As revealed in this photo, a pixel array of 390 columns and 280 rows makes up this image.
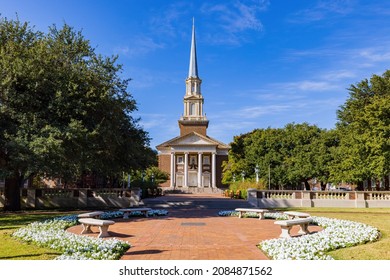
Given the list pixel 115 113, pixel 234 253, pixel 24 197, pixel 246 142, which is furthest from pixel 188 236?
pixel 246 142

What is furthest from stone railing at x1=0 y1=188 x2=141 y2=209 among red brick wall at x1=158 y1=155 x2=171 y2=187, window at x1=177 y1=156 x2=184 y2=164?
red brick wall at x1=158 y1=155 x2=171 y2=187

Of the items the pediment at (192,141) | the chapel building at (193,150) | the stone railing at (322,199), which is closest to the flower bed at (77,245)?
the stone railing at (322,199)

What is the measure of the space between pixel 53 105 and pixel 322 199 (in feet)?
69.7

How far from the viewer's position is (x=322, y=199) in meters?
28.3

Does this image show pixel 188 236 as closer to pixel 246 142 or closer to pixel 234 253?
pixel 234 253

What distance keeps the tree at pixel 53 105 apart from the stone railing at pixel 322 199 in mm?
12816

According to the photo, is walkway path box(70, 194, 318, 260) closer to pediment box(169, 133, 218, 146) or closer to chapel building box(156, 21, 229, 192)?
chapel building box(156, 21, 229, 192)

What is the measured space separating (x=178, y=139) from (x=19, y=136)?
60672 millimetres

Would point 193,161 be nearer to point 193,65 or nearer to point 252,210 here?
point 193,65

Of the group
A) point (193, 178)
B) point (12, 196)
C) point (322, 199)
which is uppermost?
point (193, 178)

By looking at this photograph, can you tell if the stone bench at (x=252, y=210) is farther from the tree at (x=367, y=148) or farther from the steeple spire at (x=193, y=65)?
the steeple spire at (x=193, y=65)

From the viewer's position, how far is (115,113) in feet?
69.7

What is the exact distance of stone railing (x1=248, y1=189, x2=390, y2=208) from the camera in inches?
1107

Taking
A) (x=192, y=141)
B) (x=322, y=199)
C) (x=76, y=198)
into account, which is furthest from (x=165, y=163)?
(x=322, y=199)
